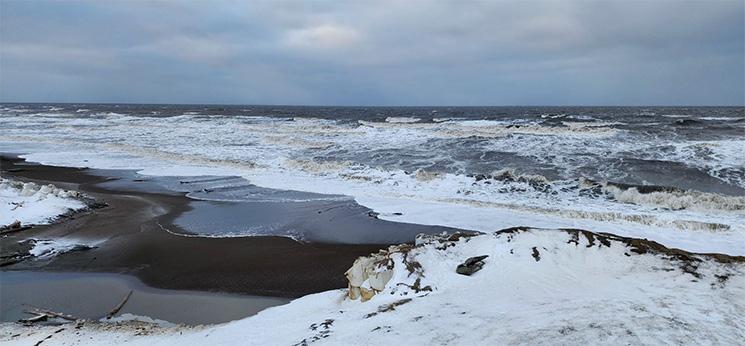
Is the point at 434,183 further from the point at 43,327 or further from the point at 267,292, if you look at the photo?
the point at 43,327

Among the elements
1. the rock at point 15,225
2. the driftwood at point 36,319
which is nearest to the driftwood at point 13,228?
the rock at point 15,225

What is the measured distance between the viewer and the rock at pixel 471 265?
518 cm

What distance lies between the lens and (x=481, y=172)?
16.2 metres

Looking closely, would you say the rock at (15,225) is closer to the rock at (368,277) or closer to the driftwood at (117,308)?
the driftwood at (117,308)

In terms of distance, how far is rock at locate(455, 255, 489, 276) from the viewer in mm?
5175

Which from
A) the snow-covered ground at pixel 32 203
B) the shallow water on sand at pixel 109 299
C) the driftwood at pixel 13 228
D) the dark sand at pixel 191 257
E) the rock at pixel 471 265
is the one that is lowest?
the shallow water on sand at pixel 109 299

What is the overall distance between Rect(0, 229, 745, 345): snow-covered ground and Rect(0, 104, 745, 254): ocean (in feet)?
12.4

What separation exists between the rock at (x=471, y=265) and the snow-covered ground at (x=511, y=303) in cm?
7

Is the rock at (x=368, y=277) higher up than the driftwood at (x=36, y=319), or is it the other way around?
the rock at (x=368, y=277)

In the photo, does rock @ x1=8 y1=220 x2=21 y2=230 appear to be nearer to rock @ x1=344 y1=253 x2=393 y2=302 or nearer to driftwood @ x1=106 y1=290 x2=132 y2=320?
→ driftwood @ x1=106 y1=290 x2=132 y2=320

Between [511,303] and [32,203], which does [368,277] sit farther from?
[32,203]

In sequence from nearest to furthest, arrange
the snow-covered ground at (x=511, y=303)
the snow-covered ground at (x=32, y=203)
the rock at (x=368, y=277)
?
Answer: the snow-covered ground at (x=511, y=303) → the rock at (x=368, y=277) → the snow-covered ground at (x=32, y=203)

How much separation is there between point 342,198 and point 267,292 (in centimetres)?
622

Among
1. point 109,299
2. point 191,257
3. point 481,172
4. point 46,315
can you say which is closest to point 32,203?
point 191,257
